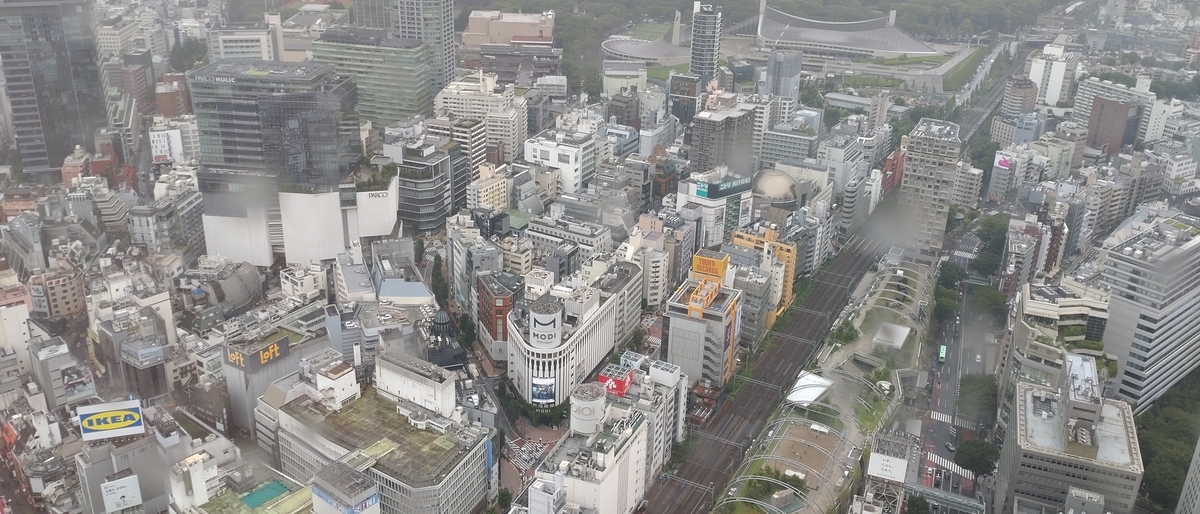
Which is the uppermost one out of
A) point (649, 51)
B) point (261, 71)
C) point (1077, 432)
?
point (261, 71)

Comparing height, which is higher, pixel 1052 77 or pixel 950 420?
pixel 1052 77

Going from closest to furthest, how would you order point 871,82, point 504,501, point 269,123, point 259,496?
point 259,496
point 504,501
point 269,123
point 871,82

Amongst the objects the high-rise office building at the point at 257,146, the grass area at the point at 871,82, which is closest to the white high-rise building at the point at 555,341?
the high-rise office building at the point at 257,146

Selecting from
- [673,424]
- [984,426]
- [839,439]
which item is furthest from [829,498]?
[984,426]

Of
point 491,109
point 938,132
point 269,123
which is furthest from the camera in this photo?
point 491,109

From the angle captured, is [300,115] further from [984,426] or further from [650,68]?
[650,68]

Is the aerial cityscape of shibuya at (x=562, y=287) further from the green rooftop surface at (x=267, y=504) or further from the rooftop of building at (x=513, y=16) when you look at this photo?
the rooftop of building at (x=513, y=16)

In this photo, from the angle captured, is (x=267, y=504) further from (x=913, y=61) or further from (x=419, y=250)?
(x=913, y=61)

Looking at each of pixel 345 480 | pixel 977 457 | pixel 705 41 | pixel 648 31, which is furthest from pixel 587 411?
pixel 648 31
